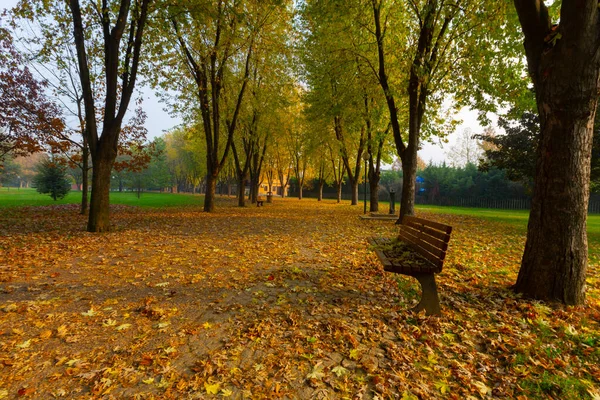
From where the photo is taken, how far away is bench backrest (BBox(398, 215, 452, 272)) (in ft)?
11.8

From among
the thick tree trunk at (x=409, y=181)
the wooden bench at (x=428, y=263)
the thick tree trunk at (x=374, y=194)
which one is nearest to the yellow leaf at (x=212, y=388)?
the wooden bench at (x=428, y=263)

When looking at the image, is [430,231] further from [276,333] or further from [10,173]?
[10,173]

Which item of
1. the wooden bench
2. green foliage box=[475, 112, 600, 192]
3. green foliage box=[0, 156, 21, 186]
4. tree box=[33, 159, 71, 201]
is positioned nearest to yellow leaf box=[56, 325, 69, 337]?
the wooden bench

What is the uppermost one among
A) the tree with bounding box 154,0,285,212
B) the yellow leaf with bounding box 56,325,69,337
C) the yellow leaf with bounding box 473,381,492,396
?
the tree with bounding box 154,0,285,212

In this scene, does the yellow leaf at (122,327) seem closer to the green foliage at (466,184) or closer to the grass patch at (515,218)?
the grass patch at (515,218)

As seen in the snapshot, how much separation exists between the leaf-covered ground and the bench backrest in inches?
27.2

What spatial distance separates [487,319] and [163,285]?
448 centimetres

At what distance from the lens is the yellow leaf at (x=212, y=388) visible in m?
2.36

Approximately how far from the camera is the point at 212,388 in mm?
2393

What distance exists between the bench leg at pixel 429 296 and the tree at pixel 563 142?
1573 mm

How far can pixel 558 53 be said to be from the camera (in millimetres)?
3920

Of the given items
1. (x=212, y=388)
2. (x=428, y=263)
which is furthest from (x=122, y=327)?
(x=428, y=263)

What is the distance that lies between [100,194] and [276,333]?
8153mm

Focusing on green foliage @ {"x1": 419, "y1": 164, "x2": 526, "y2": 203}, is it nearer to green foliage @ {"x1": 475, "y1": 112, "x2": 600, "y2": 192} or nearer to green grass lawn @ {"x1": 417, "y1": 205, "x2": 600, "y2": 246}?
green grass lawn @ {"x1": 417, "y1": 205, "x2": 600, "y2": 246}
